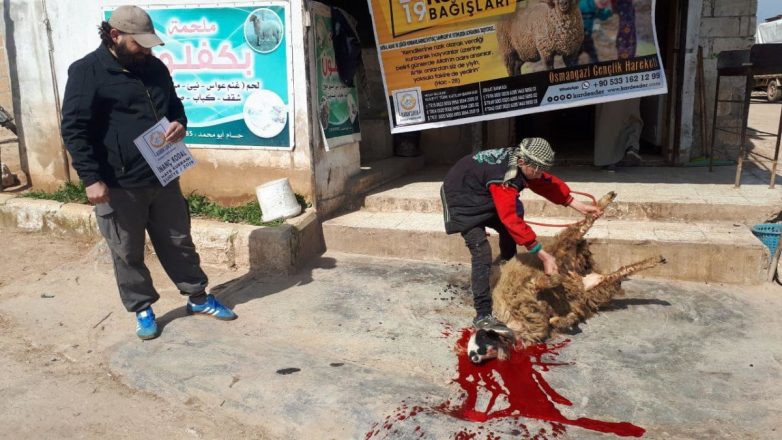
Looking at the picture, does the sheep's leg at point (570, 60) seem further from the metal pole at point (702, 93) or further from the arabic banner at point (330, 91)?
the metal pole at point (702, 93)

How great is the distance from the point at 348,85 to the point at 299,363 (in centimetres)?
366

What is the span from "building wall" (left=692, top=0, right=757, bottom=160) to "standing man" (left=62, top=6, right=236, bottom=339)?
22.0 feet

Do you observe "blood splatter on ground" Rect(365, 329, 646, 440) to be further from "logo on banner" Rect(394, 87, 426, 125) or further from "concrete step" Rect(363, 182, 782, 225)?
"logo on banner" Rect(394, 87, 426, 125)

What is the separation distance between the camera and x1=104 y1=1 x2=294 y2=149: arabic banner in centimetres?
564

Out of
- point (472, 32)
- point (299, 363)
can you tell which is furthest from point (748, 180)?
point (299, 363)

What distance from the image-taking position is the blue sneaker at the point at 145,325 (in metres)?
4.07

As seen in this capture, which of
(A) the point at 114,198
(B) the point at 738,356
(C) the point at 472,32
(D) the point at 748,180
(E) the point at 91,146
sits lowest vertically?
(B) the point at 738,356

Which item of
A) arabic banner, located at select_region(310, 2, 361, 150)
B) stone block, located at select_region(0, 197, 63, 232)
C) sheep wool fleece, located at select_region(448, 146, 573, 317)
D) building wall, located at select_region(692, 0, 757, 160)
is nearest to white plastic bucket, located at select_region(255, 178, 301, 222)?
arabic banner, located at select_region(310, 2, 361, 150)

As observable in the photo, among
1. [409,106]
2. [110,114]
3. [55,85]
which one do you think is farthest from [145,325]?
[55,85]

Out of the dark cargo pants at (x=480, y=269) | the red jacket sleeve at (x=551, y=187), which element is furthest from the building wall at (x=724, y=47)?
the dark cargo pants at (x=480, y=269)

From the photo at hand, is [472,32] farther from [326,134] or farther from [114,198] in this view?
[114,198]

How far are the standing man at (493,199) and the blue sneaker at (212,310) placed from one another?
1.80 m

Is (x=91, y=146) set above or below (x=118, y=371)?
above

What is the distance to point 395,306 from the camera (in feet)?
15.0
